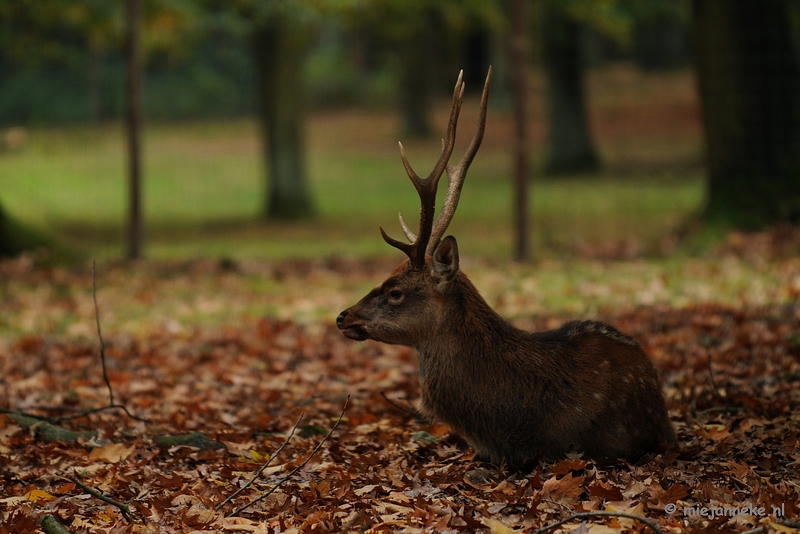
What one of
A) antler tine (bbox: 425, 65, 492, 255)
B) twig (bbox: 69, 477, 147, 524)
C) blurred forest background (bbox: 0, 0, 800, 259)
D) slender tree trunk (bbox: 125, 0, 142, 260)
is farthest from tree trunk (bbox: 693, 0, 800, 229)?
twig (bbox: 69, 477, 147, 524)

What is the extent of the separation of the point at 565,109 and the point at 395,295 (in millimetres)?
22040

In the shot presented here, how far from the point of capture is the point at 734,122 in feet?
42.9

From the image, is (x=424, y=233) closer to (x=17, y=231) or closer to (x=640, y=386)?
(x=640, y=386)

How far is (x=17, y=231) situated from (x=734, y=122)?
31.9 feet

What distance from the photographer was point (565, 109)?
26.7 meters

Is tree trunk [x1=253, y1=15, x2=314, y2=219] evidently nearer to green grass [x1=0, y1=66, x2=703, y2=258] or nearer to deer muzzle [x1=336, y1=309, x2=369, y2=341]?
green grass [x1=0, y1=66, x2=703, y2=258]

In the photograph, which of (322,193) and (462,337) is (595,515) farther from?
(322,193)

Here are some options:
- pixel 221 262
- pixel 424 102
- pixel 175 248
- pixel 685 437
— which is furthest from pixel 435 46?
pixel 685 437

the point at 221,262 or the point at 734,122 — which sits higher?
the point at 734,122

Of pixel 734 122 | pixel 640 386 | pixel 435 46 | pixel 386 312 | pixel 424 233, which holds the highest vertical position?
pixel 435 46

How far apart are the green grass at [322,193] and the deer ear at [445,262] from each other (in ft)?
28.7

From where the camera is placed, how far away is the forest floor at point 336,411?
4.71 m

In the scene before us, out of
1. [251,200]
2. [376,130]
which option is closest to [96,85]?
[251,200]

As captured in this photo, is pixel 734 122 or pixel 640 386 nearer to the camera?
pixel 640 386
